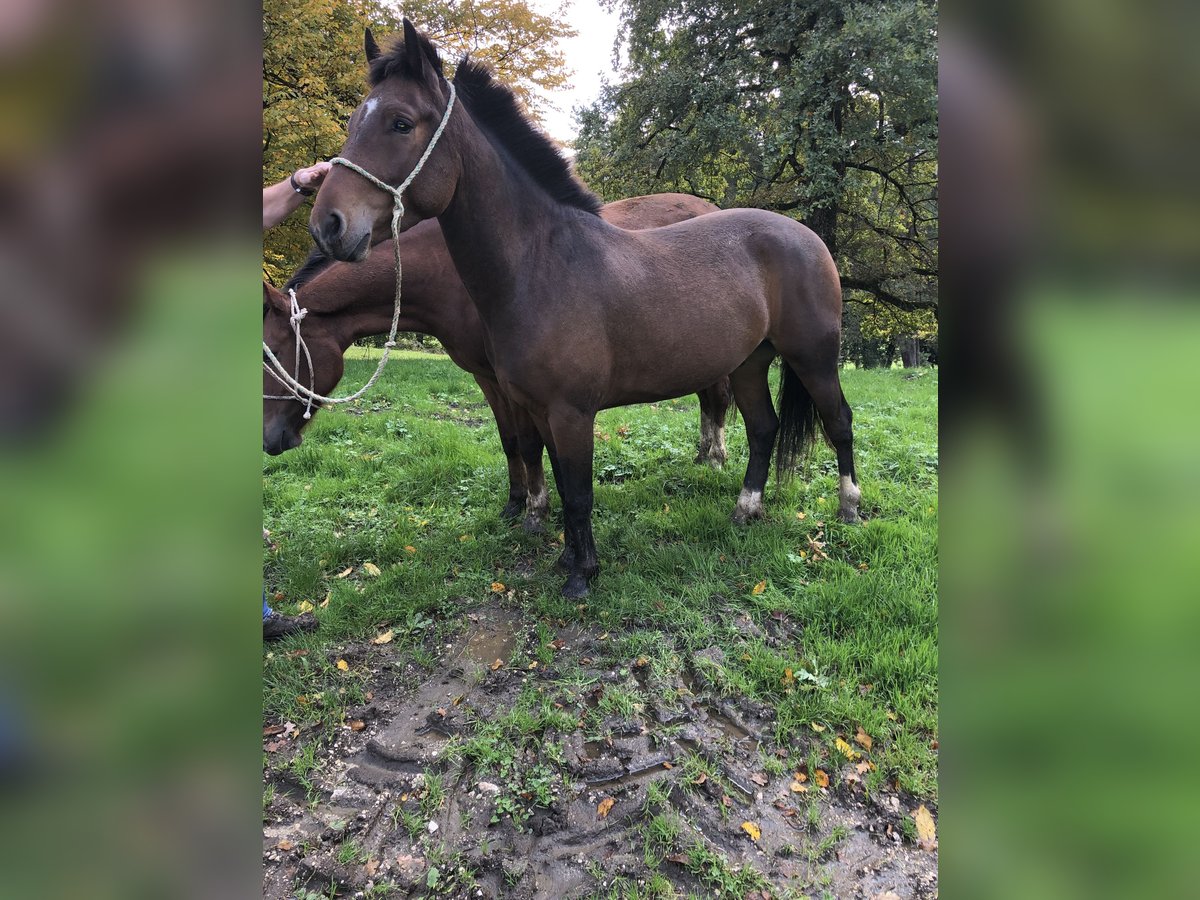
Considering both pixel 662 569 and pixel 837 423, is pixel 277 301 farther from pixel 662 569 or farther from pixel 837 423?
pixel 837 423

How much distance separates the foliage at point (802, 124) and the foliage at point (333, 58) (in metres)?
2.16

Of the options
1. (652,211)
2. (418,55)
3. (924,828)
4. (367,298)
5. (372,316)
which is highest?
(418,55)

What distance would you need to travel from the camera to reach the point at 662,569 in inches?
144

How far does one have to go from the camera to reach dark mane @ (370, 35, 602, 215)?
3051 millimetres

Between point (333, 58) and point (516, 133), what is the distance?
7.70 m

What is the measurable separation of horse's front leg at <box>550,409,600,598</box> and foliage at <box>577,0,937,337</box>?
852 cm

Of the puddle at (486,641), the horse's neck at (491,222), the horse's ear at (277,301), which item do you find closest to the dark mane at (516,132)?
the horse's neck at (491,222)

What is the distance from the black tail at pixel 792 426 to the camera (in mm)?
4488

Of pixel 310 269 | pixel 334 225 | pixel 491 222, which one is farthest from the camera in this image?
pixel 310 269

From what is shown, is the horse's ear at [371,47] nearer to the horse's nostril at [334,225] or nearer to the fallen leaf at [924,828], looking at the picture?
the horse's nostril at [334,225]

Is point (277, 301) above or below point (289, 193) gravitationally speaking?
below

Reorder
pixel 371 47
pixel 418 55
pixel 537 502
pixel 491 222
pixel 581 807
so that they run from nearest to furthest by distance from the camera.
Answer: pixel 581 807, pixel 418 55, pixel 371 47, pixel 491 222, pixel 537 502

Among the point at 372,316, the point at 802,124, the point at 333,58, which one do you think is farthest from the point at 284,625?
the point at 802,124
